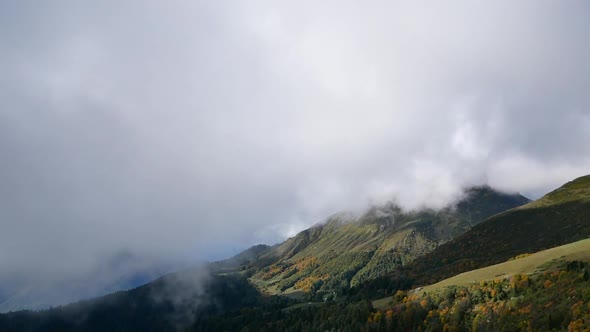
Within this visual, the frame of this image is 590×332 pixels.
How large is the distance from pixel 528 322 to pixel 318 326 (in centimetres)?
12067

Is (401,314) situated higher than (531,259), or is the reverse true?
(531,259)

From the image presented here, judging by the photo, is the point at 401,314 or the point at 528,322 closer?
the point at 528,322

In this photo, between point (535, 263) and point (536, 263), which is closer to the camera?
point (536, 263)

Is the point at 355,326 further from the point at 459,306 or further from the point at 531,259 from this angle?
the point at 531,259

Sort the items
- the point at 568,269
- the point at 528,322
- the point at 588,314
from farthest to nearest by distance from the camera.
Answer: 1. the point at 568,269
2. the point at 528,322
3. the point at 588,314

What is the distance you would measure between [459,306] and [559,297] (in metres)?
36.6

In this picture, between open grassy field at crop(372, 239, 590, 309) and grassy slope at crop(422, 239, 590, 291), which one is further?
open grassy field at crop(372, 239, 590, 309)

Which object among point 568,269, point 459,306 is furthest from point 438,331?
point 568,269

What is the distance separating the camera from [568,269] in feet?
392

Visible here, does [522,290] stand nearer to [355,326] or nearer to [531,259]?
[531,259]

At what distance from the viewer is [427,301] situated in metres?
157

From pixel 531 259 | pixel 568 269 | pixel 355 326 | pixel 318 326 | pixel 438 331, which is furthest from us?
pixel 318 326

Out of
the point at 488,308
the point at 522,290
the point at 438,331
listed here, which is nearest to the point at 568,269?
the point at 522,290

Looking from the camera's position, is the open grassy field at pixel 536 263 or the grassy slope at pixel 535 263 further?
the open grassy field at pixel 536 263
